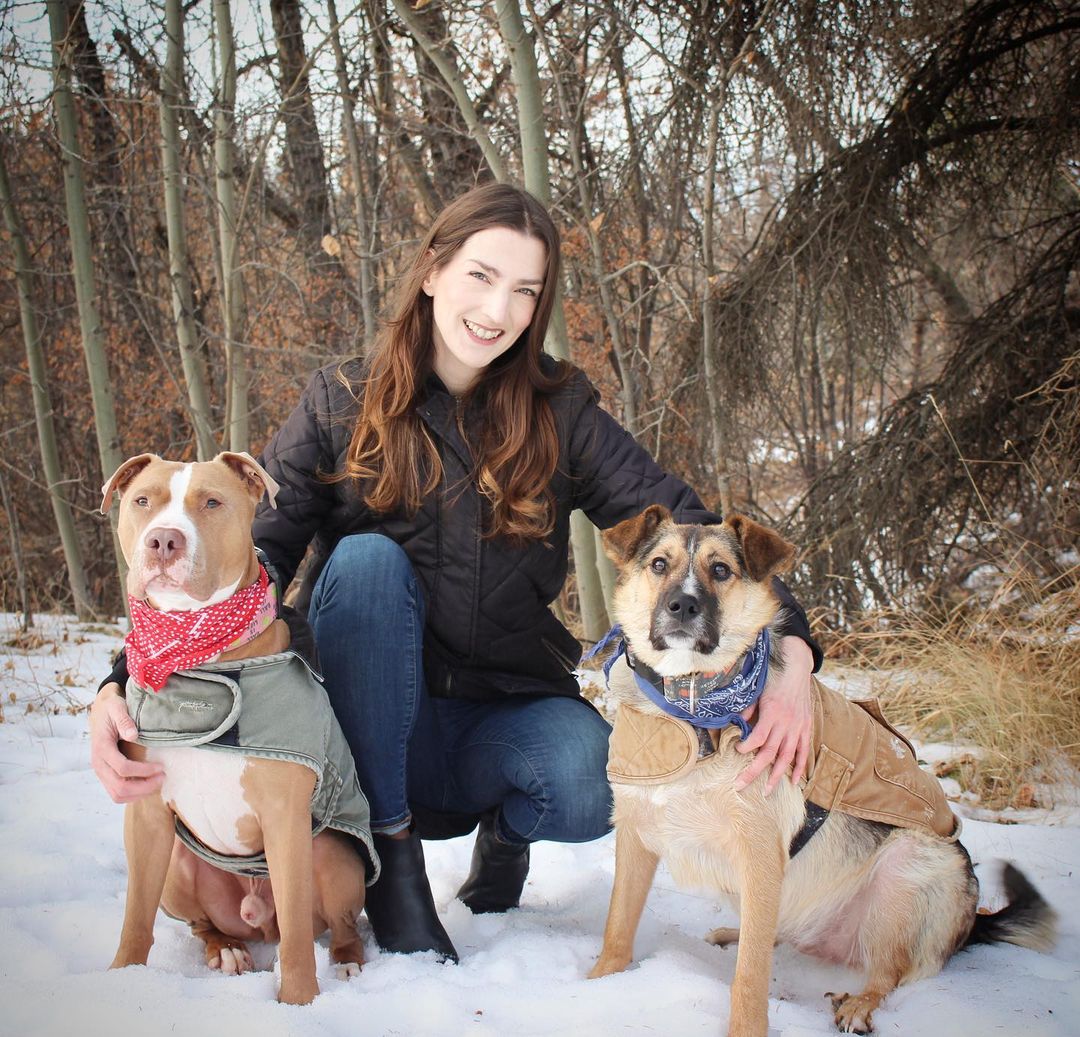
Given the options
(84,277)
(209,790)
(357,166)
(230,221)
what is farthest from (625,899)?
(84,277)

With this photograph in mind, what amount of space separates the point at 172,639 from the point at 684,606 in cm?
131

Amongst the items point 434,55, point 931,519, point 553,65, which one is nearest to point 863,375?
point 931,519

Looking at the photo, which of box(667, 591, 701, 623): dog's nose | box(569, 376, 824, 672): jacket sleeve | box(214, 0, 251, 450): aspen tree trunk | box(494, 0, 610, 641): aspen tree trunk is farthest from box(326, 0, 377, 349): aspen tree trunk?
box(667, 591, 701, 623): dog's nose

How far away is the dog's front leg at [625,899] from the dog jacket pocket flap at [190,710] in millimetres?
1122

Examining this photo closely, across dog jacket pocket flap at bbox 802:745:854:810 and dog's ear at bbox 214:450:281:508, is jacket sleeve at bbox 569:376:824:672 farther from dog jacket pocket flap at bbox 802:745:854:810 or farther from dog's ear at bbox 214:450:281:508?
dog's ear at bbox 214:450:281:508

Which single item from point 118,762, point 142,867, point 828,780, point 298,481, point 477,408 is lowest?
point 828,780

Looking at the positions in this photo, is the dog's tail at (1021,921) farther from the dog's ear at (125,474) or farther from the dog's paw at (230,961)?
the dog's ear at (125,474)

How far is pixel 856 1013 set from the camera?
88.7 inches

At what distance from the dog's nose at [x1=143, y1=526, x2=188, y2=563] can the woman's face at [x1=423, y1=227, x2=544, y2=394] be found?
1116 millimetres

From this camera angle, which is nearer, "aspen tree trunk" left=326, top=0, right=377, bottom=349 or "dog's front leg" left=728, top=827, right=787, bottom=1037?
"dog's front leg" left=728, top=827, right=787, bottom=1037

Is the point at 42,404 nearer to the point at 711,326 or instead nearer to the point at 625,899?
the point at 711,326

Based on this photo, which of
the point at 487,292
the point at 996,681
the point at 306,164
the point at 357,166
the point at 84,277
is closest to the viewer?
the point at 487,292

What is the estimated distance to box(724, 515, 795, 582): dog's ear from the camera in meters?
2.52

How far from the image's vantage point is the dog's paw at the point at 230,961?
2350mm
